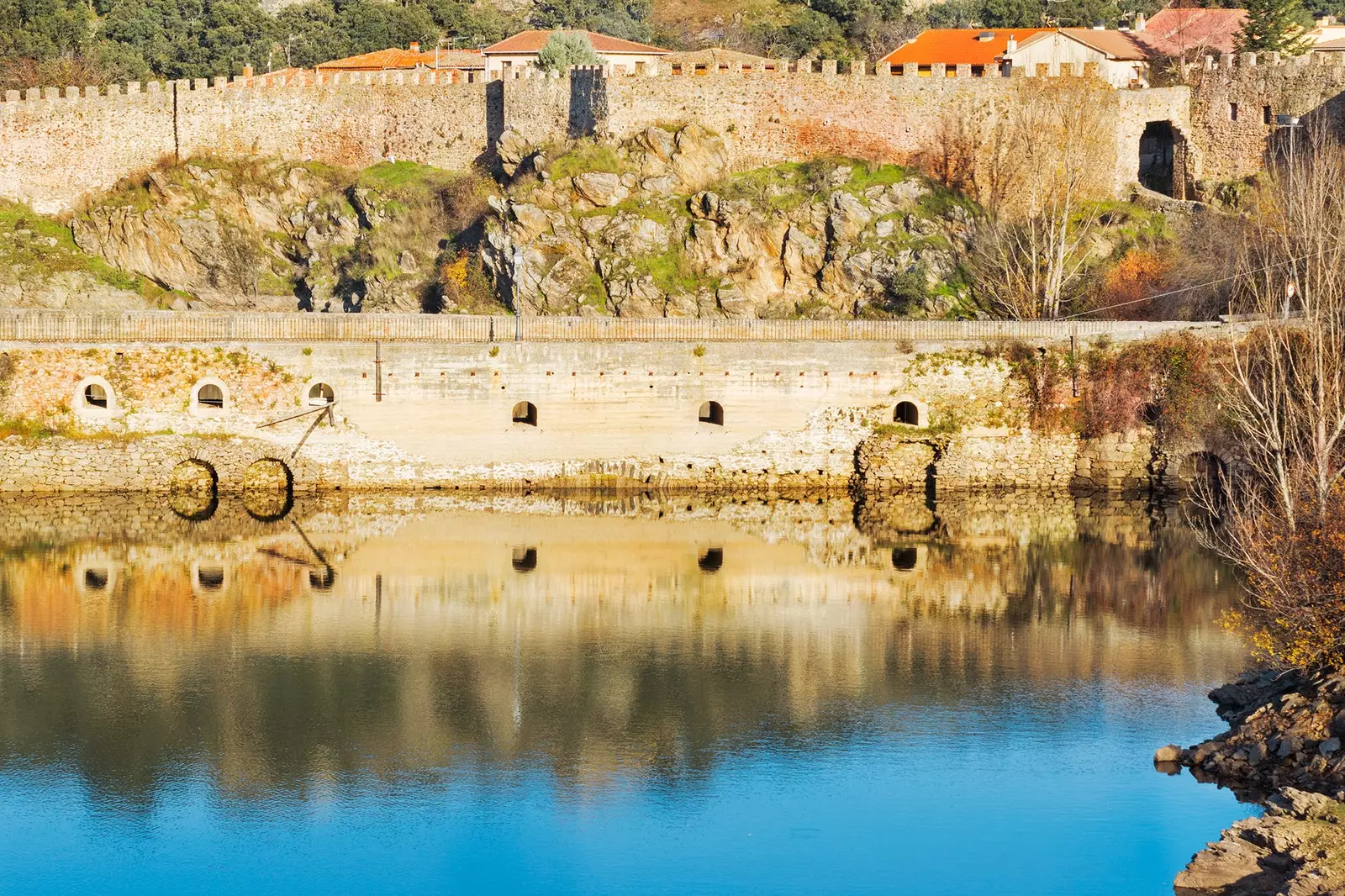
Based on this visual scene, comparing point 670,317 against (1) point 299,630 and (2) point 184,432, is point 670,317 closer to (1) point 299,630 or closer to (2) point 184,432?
(2) point 184,432

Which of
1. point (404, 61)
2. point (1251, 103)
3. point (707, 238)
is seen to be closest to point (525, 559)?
point (707, 238)

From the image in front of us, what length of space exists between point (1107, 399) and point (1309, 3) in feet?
184

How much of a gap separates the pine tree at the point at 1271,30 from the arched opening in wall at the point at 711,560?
3187 centimetres

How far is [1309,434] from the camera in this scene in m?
30.8

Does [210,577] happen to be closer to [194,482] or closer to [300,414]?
[194,482]

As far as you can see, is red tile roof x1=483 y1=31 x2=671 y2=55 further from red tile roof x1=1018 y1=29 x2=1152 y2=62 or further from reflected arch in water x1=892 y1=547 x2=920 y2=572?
reflected arch in water x1=892 y1=547 x2=920 y2=572

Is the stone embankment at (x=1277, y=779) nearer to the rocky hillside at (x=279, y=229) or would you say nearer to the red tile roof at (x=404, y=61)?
the rocky hillside at (x=279, y=229)

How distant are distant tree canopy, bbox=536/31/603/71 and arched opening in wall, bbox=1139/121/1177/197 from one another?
17.7m

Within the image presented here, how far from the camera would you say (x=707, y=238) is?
53.1 m

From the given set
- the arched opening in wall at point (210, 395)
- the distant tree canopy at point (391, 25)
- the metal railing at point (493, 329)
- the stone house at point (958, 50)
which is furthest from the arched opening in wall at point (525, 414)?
the distant tree canopy at point (391, 25)

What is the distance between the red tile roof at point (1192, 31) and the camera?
211 feet

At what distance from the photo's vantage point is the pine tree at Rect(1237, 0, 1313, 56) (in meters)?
60.8

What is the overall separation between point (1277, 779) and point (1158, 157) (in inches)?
1533

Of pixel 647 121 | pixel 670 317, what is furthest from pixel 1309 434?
pixel 647 121
